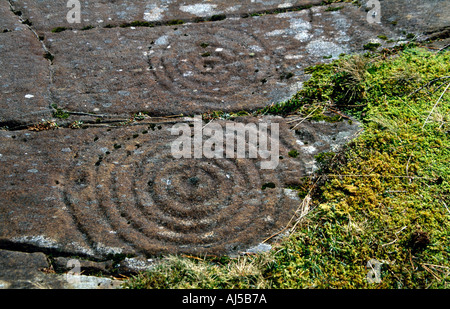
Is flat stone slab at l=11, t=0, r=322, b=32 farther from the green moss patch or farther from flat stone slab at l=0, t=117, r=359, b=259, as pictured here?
flat stone slab at l=0, t=117, r=359, b=259

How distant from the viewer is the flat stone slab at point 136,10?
3.39 m

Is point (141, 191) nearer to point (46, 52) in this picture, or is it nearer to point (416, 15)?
point (46, 52)

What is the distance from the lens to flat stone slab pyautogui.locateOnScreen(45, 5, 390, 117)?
265cm

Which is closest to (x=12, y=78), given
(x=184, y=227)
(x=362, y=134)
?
(x=184, y=227)

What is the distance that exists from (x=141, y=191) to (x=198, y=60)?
129 cm

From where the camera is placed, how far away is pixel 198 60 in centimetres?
298

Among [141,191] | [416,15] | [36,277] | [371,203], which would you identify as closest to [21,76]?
[141,191]

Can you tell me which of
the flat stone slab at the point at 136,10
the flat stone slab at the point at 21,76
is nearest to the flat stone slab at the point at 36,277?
the flat stone slab at the point at 21,76

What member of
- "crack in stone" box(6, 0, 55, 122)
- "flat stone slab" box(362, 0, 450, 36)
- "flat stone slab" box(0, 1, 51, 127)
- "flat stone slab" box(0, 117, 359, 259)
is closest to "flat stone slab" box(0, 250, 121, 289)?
"flat stone slab" box(0, 117, 359, 259)

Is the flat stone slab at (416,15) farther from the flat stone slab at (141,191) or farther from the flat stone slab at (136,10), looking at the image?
the flat stone slab at (141,191)

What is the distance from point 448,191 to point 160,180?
1.50 m

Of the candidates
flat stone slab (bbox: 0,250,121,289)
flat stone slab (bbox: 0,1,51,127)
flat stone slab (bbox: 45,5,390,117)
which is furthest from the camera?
flat stone slab (bbox: 45,5,390,117)

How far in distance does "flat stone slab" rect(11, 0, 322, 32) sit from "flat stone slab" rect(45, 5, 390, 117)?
0.14 m

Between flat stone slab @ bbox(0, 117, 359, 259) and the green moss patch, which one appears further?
flat stone slab @ bbox(0, 117, 359, 259)
